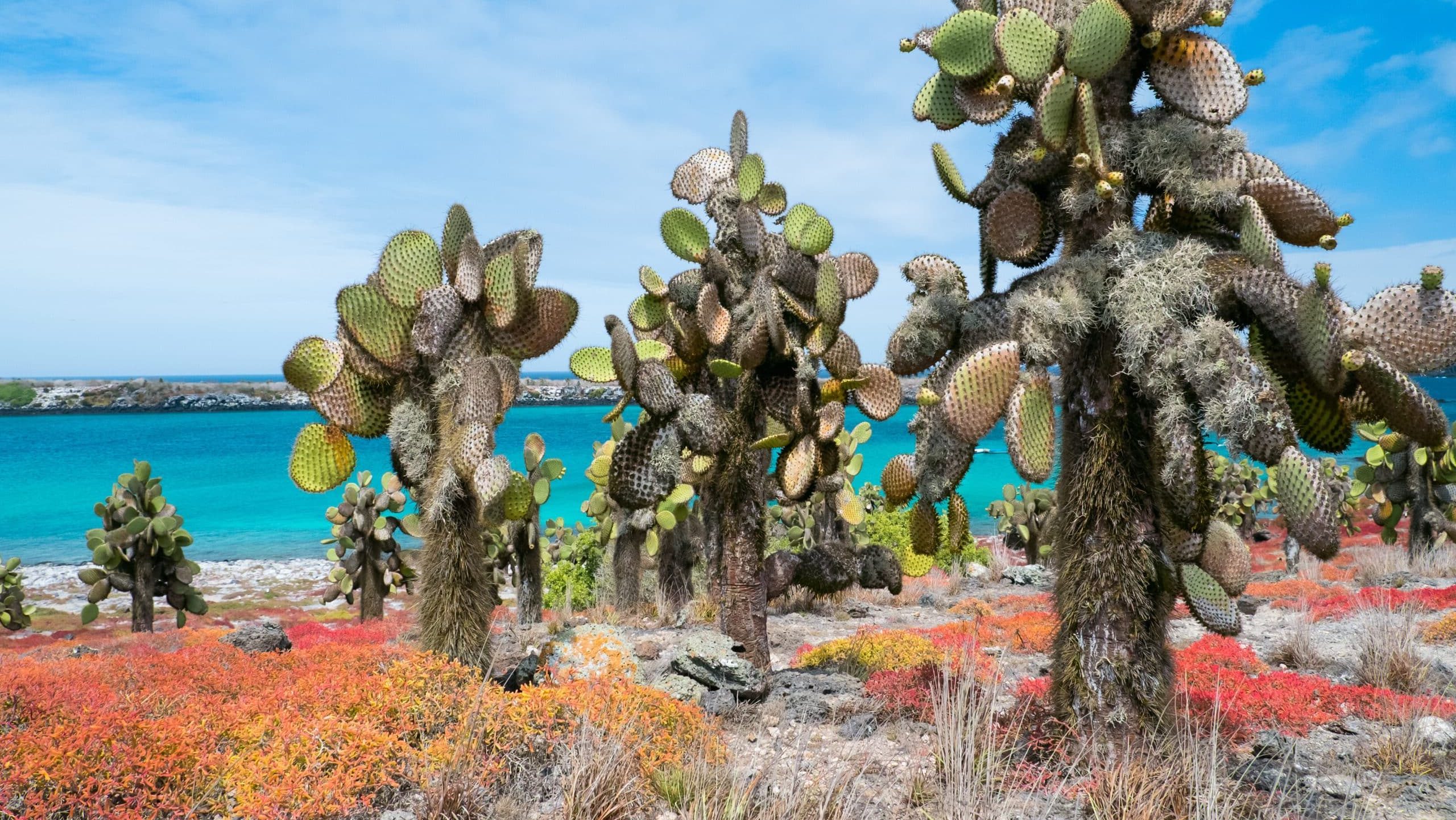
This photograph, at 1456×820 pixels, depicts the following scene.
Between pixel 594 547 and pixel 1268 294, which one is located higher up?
pixel 1268 294

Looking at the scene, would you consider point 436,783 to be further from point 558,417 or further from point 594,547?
point 558,417

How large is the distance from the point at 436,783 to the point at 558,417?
4757 inches

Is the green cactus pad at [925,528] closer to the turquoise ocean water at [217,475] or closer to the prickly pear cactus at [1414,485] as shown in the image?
the turquoise ocean water at [217,475]

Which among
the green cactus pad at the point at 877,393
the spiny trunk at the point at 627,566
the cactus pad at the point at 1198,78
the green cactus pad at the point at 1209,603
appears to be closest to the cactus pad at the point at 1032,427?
the green cactus pad at the point at 1209,603

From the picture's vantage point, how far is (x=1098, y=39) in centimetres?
378

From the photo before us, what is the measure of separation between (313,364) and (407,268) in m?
0.90

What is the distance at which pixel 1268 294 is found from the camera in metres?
3.51

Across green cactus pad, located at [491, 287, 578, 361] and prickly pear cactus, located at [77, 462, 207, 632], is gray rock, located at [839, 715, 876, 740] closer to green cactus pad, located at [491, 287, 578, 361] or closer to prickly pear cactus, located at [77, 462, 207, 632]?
green cactus pad, located at [491, 287, 578, 361]

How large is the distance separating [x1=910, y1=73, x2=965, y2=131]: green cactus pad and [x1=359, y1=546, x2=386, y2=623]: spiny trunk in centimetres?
1272

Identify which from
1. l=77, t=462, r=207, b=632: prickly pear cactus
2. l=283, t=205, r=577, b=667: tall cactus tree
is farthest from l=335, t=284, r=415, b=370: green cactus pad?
l=77, t=462, r=207, b=632: prickly pear cactus

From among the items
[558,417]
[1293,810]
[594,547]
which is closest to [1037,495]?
[594,547]

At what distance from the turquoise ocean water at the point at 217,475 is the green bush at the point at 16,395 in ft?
51.7

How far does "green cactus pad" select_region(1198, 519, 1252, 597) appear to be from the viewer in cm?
427

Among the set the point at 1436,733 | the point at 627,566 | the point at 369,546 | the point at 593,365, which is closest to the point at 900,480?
the point at 593,365
